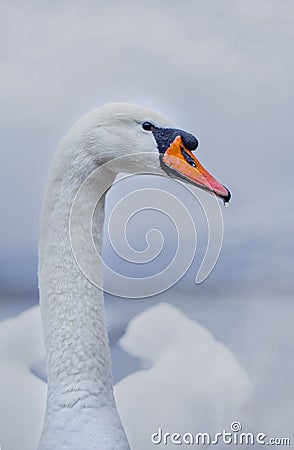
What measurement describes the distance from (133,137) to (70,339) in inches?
10.0

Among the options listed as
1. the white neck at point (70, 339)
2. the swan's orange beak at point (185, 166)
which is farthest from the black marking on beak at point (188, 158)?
the white neck at point (70, 339)

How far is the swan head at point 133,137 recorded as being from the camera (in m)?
0.95

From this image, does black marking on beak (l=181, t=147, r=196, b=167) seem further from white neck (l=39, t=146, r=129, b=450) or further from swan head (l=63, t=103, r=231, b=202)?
white neck (l=39, t=146, r=129, b=450)

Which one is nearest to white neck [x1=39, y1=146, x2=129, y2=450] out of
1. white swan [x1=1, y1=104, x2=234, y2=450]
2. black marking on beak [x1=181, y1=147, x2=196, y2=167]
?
white swan [x1=1, y1=104, x2=234, y2=450]

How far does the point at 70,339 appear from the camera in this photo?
3.14 ft

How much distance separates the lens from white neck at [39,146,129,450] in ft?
3.03

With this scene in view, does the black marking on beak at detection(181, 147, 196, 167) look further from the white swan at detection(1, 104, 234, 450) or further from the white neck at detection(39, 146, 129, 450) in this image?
the white neck at detection(39, 146, 129, 450)

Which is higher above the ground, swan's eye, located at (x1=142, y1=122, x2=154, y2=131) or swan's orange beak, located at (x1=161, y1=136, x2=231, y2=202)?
swan's eye, located at (x1=142, y1=122, x2=154, y2=131)

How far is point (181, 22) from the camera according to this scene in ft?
4.03

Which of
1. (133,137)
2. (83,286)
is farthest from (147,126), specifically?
(83,286)

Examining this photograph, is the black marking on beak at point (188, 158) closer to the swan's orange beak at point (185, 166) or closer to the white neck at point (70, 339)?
the swan's orange beak at point (185, 166)

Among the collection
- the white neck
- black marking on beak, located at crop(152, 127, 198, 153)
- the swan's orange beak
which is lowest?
the white neck

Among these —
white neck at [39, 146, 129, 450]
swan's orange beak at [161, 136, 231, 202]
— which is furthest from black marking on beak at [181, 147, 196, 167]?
white neck at [39, 146, 129, 450]

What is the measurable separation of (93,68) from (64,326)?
428mm
